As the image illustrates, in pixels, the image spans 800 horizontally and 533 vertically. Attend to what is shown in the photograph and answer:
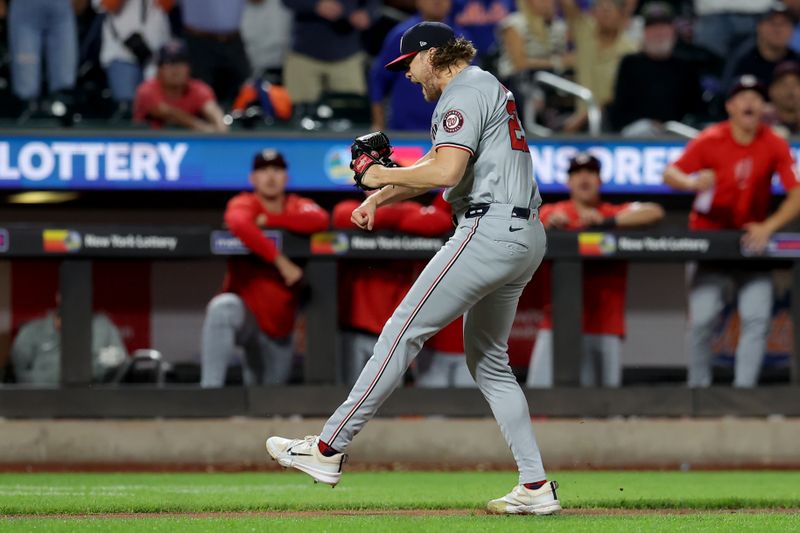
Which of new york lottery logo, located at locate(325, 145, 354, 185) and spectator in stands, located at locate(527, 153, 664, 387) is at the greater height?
new york lottery logo, located at locate(325, 145, 354, 185)

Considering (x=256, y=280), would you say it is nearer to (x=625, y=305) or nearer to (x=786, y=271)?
(x=625, y=305)

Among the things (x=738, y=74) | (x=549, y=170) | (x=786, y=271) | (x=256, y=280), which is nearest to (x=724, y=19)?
(x=738, y=74)

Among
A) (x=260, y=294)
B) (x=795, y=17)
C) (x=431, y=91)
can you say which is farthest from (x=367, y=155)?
(x=795, y=17)

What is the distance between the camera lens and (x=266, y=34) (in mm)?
11297

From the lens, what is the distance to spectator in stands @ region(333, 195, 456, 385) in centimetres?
824

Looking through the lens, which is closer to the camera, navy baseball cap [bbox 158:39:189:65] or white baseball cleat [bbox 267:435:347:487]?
white baseball cleat [bbox 267:435:347:487]

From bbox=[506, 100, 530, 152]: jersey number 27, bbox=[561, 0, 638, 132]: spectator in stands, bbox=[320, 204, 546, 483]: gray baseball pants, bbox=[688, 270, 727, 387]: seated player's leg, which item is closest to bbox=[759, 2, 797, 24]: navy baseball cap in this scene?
bbox=[561, 0, 638, 132]: spectator in stands

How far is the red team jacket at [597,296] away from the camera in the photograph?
838 cm

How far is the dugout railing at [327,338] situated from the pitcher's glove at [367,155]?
11.0ft

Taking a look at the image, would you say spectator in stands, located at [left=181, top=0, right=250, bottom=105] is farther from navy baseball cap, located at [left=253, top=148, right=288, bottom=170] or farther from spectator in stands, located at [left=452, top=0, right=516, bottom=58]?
navy baseball cap, located at [left=253, top=148, right=288, bottom=170]

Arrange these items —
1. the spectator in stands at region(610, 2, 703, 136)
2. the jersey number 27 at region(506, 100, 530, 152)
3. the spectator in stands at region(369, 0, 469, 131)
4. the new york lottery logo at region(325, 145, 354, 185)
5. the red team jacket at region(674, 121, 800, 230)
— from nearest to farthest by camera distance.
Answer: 1. the jersey number 27 at region(506, 100, 530, 152)
2. the red team jacket at region(674, 121, 800, 230)
3. the new york lottery logo at region(325, 145, 354, 185)
4. the spectator in stands at region(369, 0, 469, 131)
5. the spectator in stands at region(610, 2, 703, 136)

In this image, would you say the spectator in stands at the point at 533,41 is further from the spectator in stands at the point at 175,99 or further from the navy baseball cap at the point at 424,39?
the navy baseball cap at the point at 424,39

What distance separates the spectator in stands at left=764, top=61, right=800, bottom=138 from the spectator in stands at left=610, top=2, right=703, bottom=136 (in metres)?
0.64

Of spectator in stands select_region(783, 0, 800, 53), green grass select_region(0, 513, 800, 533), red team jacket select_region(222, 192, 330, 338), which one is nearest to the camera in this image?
green grass select_region(0, 513, 800, 533)
